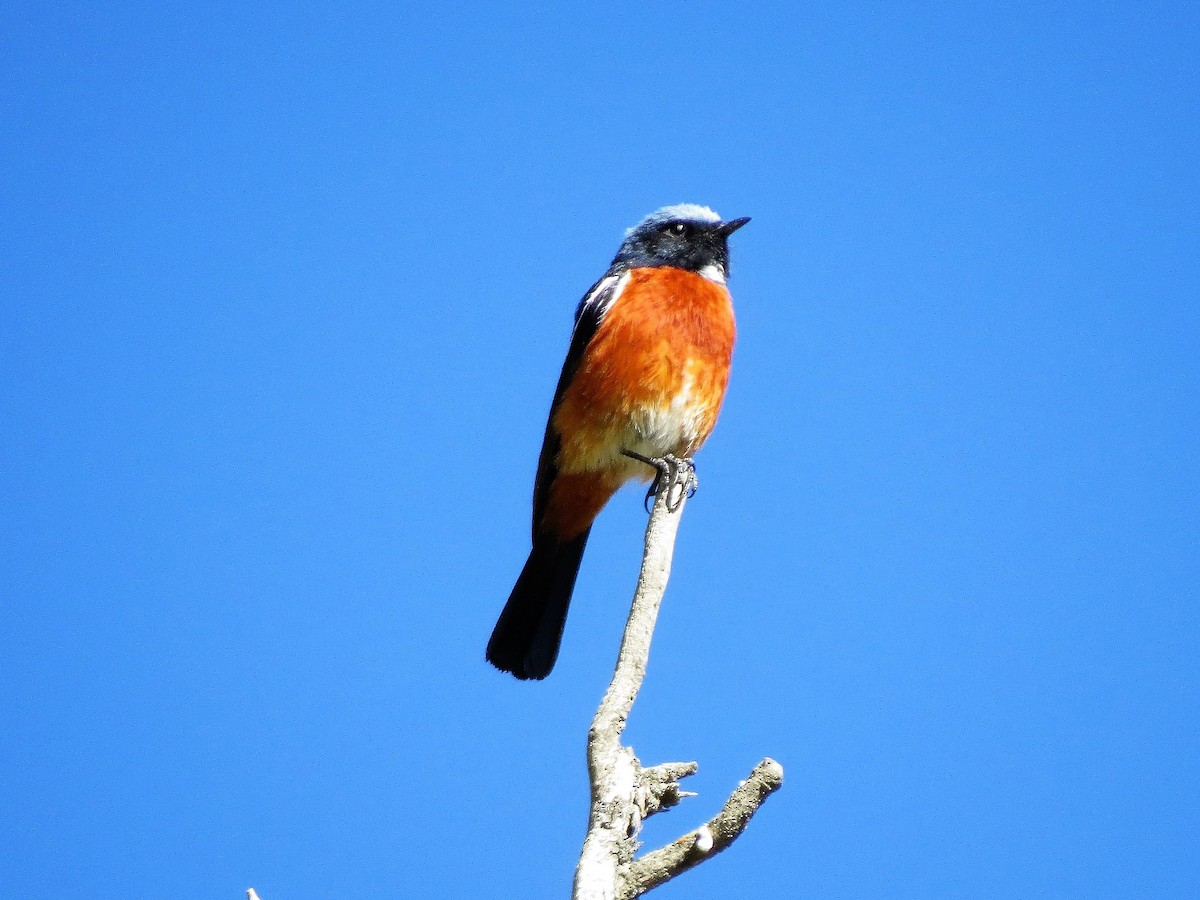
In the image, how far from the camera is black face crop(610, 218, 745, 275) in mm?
6141

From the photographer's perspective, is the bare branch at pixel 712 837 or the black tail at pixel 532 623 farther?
the black tail at pixel 532 623

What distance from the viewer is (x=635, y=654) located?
325cm

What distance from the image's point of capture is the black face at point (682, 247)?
6141 mm

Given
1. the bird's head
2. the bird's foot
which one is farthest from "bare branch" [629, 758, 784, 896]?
the bird's head

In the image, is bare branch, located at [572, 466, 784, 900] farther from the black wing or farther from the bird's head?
the bird's head

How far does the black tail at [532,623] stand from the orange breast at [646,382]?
0.52m

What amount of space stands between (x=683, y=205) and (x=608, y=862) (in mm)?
4181

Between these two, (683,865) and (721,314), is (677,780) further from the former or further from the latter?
(721,314)

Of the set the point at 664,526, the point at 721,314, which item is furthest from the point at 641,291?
the point at 664,526

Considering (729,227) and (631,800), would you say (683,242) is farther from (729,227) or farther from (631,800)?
(631,800)

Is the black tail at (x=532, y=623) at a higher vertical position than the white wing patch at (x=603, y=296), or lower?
lower

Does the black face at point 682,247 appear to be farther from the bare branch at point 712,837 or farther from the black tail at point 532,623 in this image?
the bare branch at point 712,837

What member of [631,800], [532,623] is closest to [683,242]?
[532,623]

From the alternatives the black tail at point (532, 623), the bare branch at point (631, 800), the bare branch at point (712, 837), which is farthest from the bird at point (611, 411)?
the bare branch at point (712, 837)
